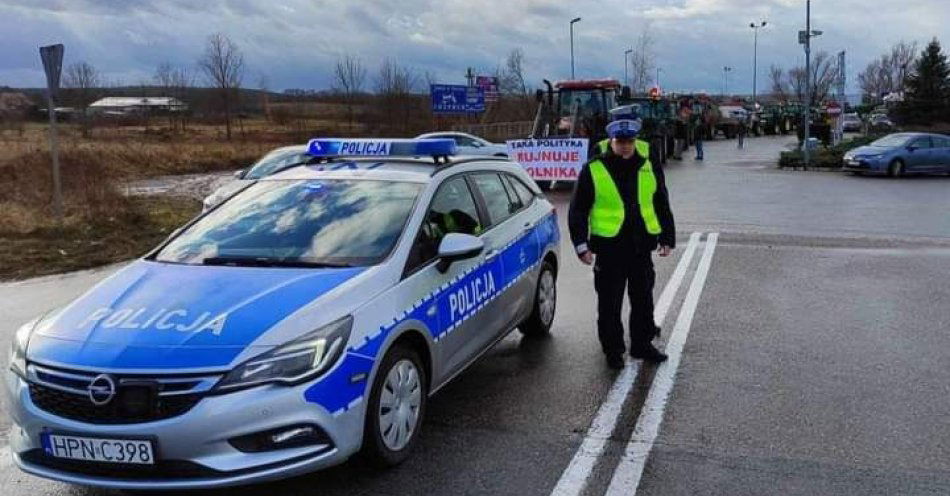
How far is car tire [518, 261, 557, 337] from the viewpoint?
21.3 feet

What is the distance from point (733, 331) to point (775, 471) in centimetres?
292

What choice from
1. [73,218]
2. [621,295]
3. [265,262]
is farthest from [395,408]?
[73,218]

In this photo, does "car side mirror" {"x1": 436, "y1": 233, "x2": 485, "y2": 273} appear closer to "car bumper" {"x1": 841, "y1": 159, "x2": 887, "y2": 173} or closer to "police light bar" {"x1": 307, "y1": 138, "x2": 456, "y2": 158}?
"police light bar" {"x1": 307, "y1": 138, "x2": 456, "y2": 158}

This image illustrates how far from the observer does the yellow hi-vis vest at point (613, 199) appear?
576cm

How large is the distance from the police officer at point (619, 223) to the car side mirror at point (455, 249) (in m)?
1.37

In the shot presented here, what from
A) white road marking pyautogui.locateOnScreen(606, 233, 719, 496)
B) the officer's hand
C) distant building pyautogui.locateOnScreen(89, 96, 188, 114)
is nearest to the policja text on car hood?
white road marking pyautogui.locateOnScreen(606, 233, 719, 496)

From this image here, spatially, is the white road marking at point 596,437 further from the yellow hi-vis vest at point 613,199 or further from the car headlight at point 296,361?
the car headlight at point 296,361

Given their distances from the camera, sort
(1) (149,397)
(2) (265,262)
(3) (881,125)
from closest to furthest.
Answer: (1) (149,397) < (2) (265,262) < (3) (881,125)

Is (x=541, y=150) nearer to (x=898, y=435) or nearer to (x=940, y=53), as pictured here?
(x=898, y=435)

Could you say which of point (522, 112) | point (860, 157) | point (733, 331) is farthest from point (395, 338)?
point (522, 112)

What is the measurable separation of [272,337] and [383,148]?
7.88 feet

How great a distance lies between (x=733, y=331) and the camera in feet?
22.6

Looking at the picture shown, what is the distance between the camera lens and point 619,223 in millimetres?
5762

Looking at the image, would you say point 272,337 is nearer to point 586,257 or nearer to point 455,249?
point 455,249
